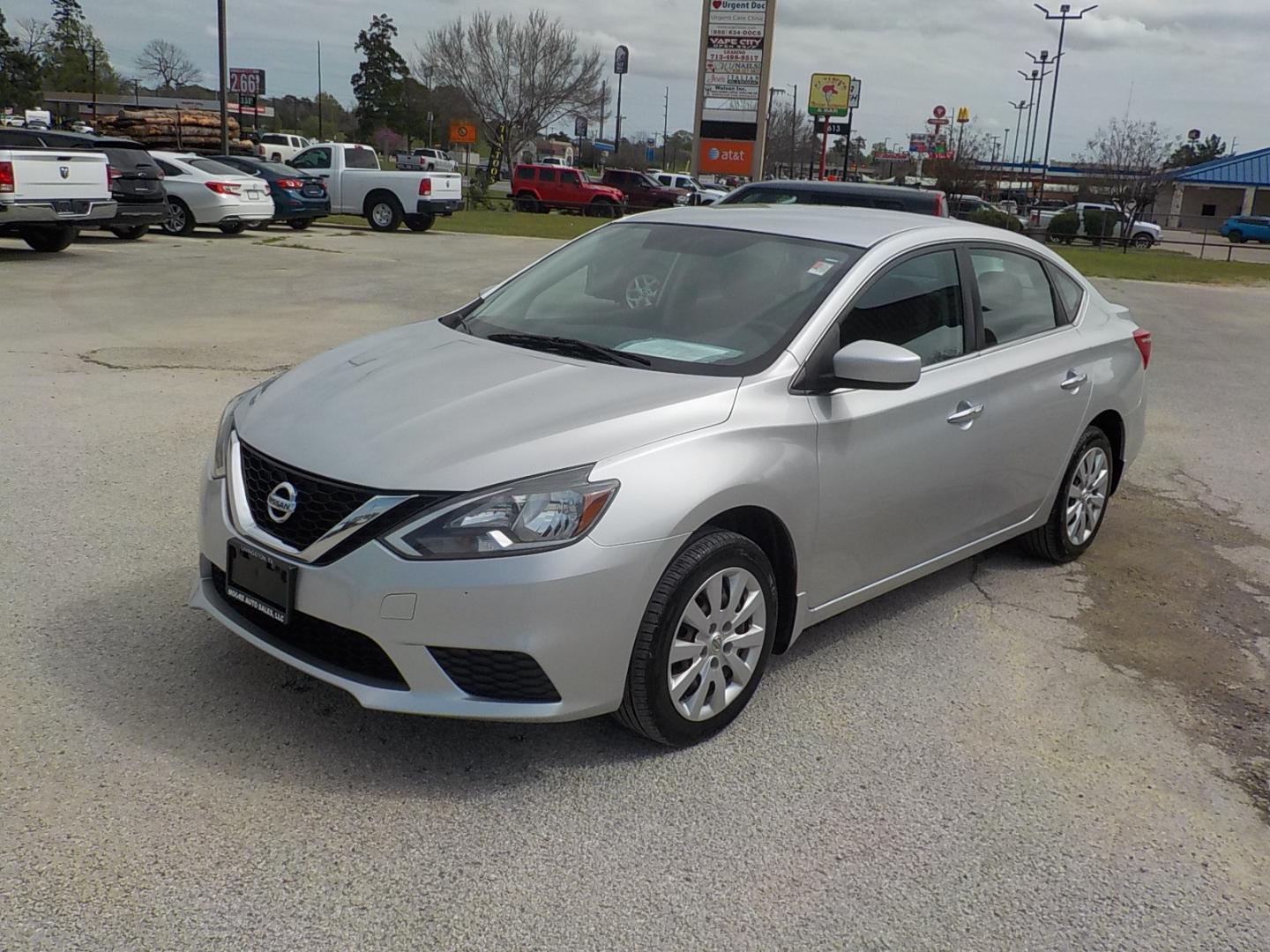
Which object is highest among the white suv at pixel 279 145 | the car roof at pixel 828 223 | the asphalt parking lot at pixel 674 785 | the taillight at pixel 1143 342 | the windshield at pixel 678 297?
the white suv at pixel 279 145

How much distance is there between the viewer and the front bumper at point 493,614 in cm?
312

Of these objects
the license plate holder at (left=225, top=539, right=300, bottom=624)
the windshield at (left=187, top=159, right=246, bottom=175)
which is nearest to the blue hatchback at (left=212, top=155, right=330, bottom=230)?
the windshield at (left=187, top=159, right=246, bottom=175)

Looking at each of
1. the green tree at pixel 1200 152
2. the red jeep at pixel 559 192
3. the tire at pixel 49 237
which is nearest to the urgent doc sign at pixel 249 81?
the red jeep at pixel 559 192

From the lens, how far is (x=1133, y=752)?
3820 millimetres

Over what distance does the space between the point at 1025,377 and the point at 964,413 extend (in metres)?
0.56

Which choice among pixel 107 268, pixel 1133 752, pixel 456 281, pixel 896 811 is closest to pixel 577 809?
pixel 896 811

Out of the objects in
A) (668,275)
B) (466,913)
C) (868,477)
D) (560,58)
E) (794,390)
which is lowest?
(466,913)

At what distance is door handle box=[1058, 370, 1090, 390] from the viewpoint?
5137 mm

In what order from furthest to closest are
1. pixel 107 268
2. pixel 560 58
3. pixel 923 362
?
pixel 560 58 < pixel 107 268 < pixel 923 362

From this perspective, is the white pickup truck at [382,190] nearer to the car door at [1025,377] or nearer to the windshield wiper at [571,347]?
the car door at [1025,377]

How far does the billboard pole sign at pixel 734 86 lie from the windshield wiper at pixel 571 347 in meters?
34.3

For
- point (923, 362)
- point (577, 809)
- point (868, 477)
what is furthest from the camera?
point (923, 362)

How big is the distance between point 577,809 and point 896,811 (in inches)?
35.9

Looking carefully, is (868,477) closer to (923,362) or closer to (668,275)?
(923,362)
